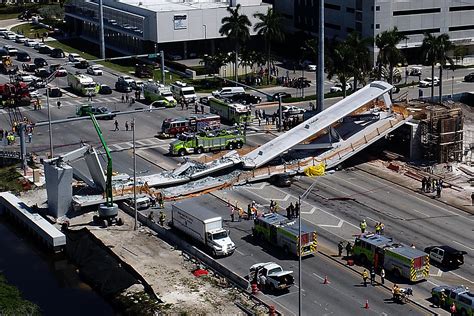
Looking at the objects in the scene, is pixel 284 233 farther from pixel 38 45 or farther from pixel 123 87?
pixel 38 45

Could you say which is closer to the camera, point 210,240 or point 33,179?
point 210,240

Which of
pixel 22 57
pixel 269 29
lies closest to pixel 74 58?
pixel 22 57

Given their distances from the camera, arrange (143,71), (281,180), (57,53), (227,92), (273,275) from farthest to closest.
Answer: (57,53)
(143,71)
(227,92)
(281,180)
(273,275)

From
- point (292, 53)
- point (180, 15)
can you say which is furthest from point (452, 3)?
point (180, 15)

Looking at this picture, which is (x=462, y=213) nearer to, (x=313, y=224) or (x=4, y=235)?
(x=313, y=224)

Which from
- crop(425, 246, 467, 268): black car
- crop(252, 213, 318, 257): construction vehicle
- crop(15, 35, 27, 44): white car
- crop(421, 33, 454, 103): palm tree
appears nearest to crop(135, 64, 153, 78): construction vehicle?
crop(15, 35, 27, 44): white car

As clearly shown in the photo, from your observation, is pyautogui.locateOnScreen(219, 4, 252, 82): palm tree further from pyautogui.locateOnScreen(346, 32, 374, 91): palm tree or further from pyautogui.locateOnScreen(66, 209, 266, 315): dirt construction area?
pyautogui.locateOnScreen(66, 209, 266, 315): dirt construction area
